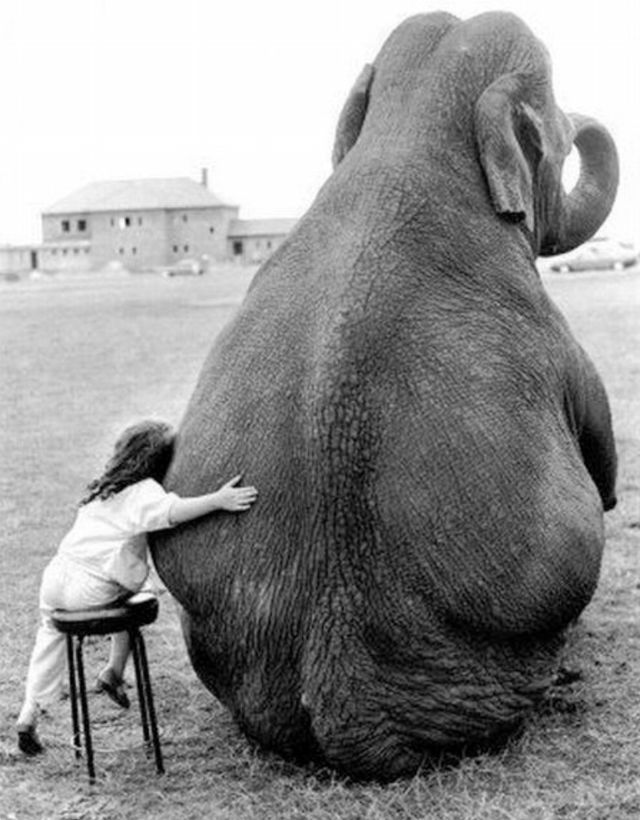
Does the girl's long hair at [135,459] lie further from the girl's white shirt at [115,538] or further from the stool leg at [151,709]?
the stool leg at [151,709]

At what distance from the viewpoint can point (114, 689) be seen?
18.5 ft

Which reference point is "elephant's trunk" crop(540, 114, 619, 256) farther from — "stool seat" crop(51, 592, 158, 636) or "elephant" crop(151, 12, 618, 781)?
"stool seat" crop(51, 592, 158, 636)

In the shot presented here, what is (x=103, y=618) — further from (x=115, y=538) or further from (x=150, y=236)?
(x=150, y=236)

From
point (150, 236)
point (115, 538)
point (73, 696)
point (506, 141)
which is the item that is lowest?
point (150, 236)

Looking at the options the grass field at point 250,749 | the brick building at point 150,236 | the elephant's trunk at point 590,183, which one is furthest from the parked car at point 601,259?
the brick building at point 150,236

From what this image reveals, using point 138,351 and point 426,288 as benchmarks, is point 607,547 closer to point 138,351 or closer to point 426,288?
point 426,288

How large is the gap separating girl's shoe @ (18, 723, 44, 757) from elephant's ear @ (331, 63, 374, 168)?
8.10ft

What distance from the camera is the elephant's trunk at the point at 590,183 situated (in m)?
5.77

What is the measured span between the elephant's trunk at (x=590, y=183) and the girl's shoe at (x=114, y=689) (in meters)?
2.50

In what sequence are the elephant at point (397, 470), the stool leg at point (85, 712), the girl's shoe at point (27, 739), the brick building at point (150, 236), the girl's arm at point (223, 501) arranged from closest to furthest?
the elephant at point (397, 470) → the girl's arm at point (223, 501) → the stool leg at point (85, 712) → the girl's shoe at point (27, 739) → the brick building at point (150, 236)

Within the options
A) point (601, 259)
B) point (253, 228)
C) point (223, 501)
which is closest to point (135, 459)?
point (223, 501)

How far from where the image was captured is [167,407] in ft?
51.1

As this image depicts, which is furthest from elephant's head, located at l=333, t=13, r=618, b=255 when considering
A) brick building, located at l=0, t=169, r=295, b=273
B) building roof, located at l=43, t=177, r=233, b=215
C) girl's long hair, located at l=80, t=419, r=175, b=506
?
building roof, located at l=43, t=177, r=233, b=215

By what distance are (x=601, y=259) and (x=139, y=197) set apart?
184 ft
